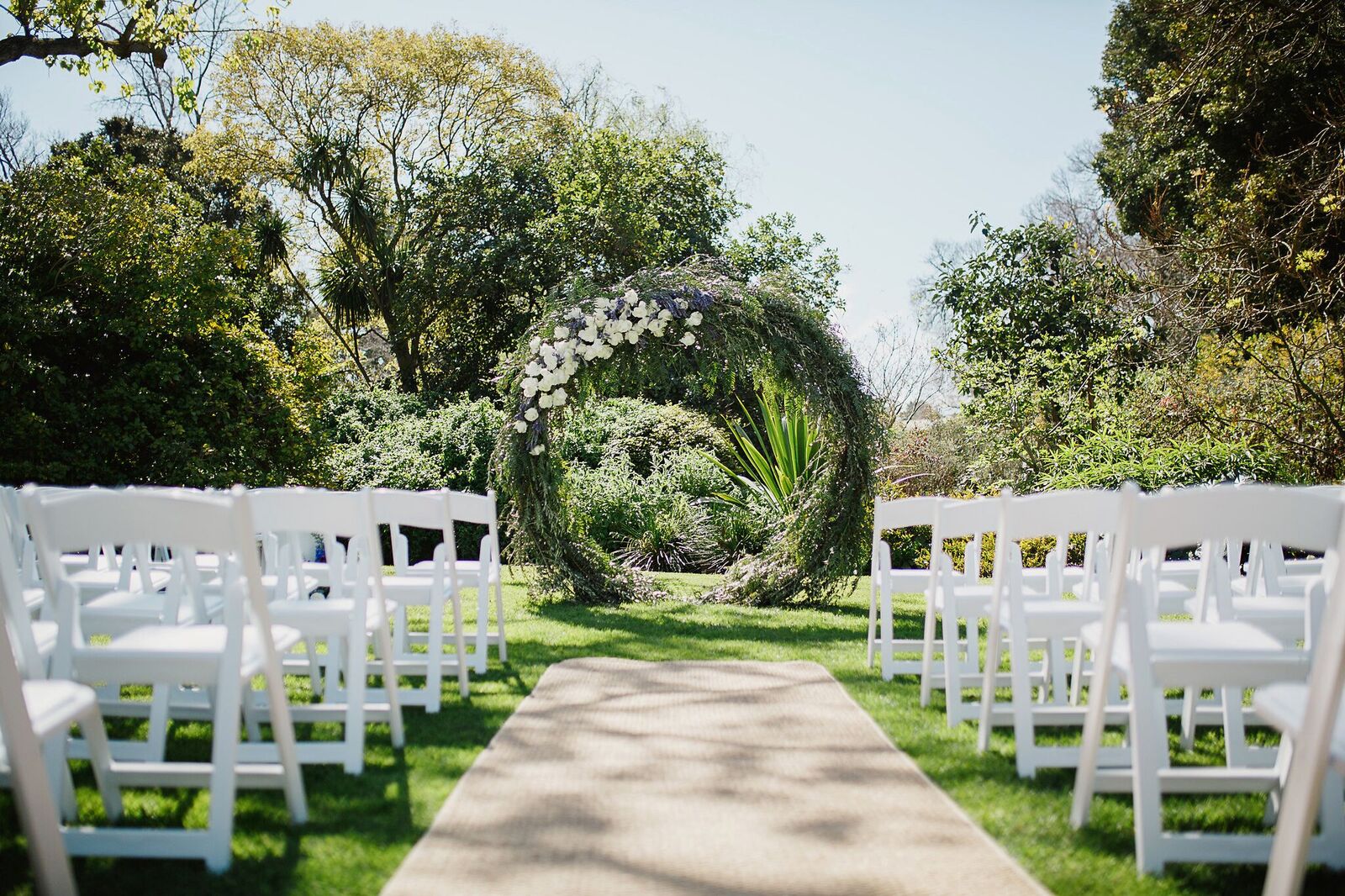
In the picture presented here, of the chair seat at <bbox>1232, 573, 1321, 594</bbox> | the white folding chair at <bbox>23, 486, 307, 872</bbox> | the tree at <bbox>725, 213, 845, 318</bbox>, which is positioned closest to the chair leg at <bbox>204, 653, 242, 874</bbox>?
the white folding chair at <bbox>23, 486, 307, 872</bbox>

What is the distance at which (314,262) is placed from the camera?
25.5m

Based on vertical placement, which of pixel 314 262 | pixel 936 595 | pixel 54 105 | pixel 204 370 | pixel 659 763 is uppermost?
pixel 54 105

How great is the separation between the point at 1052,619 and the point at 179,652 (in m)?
2.80

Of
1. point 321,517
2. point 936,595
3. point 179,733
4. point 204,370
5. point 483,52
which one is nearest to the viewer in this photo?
point 321,517

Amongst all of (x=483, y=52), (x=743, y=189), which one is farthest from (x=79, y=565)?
(x=743, y=189)

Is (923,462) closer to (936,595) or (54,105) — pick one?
(936,595)

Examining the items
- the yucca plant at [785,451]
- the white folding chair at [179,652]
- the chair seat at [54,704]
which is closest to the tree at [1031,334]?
the yucca plant at [785,451]

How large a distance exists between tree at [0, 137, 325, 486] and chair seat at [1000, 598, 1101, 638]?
8.72 meters

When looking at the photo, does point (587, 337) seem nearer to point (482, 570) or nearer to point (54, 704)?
point (482, 570)

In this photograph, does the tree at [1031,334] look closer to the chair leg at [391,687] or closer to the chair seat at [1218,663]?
the chair seat at [1218,663]

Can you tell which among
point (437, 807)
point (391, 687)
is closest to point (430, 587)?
point (391, 687)

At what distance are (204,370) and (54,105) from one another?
1653 cm

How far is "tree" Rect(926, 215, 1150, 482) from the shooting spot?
11.7 metres

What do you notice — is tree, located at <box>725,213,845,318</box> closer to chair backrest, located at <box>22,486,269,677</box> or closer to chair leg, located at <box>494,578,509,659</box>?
chair leg, located at <box>494,578,509,659</box>
